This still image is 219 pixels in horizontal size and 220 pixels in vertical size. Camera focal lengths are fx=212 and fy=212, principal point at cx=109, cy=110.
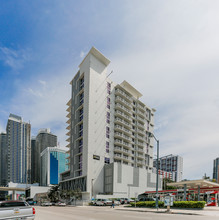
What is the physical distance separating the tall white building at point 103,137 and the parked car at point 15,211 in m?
52.3

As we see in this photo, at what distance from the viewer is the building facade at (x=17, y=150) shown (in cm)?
18038

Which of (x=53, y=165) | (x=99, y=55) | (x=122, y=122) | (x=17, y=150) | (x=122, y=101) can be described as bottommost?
(x=53, y=165)

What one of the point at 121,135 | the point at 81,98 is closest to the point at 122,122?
the point at 121,135

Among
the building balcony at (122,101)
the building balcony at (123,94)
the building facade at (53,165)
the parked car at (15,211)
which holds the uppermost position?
the building balcony at (123,94)

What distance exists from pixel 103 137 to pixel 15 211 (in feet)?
190

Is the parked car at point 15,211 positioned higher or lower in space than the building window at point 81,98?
lower

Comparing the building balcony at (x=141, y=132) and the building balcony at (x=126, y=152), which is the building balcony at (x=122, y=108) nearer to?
the building balcony at (x=141, y=132)

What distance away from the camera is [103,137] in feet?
226

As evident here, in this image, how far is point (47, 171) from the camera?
7515 inches

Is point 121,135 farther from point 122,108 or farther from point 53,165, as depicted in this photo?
point 53,165

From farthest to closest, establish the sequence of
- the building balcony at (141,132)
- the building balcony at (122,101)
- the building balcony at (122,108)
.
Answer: the building balcony at (141,132)
the building balcony at (122,101)
the building balcony at (122,108)

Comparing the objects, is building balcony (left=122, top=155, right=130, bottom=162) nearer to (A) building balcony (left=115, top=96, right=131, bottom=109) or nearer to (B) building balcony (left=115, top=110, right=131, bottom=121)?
(B) building balcony (left=115, top=110, right=131, bottom=121)

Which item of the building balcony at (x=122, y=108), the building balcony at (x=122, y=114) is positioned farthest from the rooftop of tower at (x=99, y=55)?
the building balcony at (x=122, y=114)

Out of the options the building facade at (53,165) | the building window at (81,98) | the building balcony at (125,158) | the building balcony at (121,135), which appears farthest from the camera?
the building facade at (53,165)
